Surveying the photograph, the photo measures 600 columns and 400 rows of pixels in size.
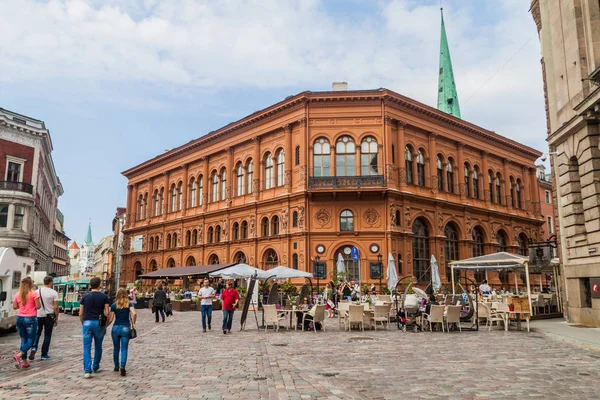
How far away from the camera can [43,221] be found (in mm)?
51781

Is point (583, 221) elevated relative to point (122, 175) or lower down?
lower down

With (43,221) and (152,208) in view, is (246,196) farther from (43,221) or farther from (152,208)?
(43,221)

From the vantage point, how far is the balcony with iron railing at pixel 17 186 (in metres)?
39.0

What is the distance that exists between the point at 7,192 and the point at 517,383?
40.9 meters

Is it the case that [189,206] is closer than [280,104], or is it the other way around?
[280,104]

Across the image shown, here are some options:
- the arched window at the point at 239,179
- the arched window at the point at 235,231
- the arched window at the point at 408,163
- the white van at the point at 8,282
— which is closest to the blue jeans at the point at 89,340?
the white van at the point at 8,282

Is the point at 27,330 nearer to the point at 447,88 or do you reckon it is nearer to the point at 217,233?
the point at 217,233

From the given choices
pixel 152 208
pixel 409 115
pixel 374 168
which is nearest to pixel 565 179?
pixel 374 168

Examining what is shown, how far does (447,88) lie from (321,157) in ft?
76.2

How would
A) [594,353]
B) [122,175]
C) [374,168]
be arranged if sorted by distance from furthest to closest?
[122,175] < [374,168] < [594,353]

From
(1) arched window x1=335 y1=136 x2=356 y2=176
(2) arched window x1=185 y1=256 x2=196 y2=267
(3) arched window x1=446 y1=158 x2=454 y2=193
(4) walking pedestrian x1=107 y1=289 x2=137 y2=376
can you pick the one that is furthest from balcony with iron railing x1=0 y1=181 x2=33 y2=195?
(4) walking pedestrian x1=107 y1=289 x2=137 y2=376

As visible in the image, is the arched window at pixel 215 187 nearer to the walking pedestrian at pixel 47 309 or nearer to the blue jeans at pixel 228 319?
the blue jeans at pixel 228 319

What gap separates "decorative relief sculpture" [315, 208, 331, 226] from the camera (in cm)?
3428

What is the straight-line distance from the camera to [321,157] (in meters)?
35.6
